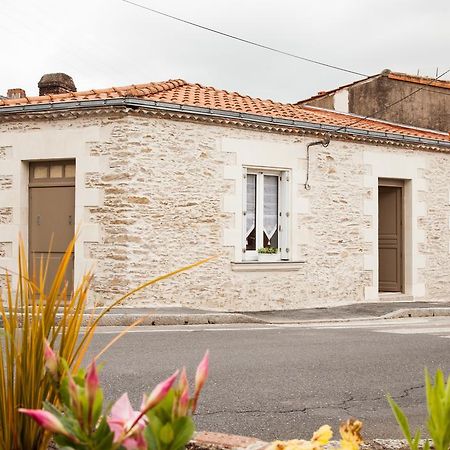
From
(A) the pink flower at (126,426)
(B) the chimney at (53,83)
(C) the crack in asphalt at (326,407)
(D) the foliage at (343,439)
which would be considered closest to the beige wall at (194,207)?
(B) the chimney at (53,83)

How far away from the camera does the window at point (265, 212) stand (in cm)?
1433

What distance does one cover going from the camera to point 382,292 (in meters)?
16.8

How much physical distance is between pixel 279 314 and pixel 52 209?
4.92 meters

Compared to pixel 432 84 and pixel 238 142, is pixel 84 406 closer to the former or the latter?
pixel 238 142

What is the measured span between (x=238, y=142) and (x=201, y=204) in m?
1.50

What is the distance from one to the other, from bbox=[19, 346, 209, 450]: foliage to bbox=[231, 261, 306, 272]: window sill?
40.1ft

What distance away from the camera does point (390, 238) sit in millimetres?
16797

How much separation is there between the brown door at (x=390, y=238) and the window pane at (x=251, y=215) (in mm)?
3771

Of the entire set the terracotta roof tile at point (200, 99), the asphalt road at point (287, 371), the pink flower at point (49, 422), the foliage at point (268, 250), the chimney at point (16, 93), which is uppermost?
the chimney at point (16, 93)

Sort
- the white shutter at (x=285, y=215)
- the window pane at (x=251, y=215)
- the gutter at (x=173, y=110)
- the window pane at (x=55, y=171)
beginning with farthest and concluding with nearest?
the white shutter at (x=285, y=215), the window pane at (x=251, y=215), the window pane at (x=55, y=171), the gutter at (x=173, y=110)

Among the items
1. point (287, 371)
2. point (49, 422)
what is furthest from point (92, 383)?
point (287, 371)

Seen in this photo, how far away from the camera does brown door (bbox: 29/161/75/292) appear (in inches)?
535

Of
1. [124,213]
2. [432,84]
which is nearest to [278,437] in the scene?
[124,213]

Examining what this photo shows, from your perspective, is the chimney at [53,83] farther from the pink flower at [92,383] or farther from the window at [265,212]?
the pink flower at [92,383]
